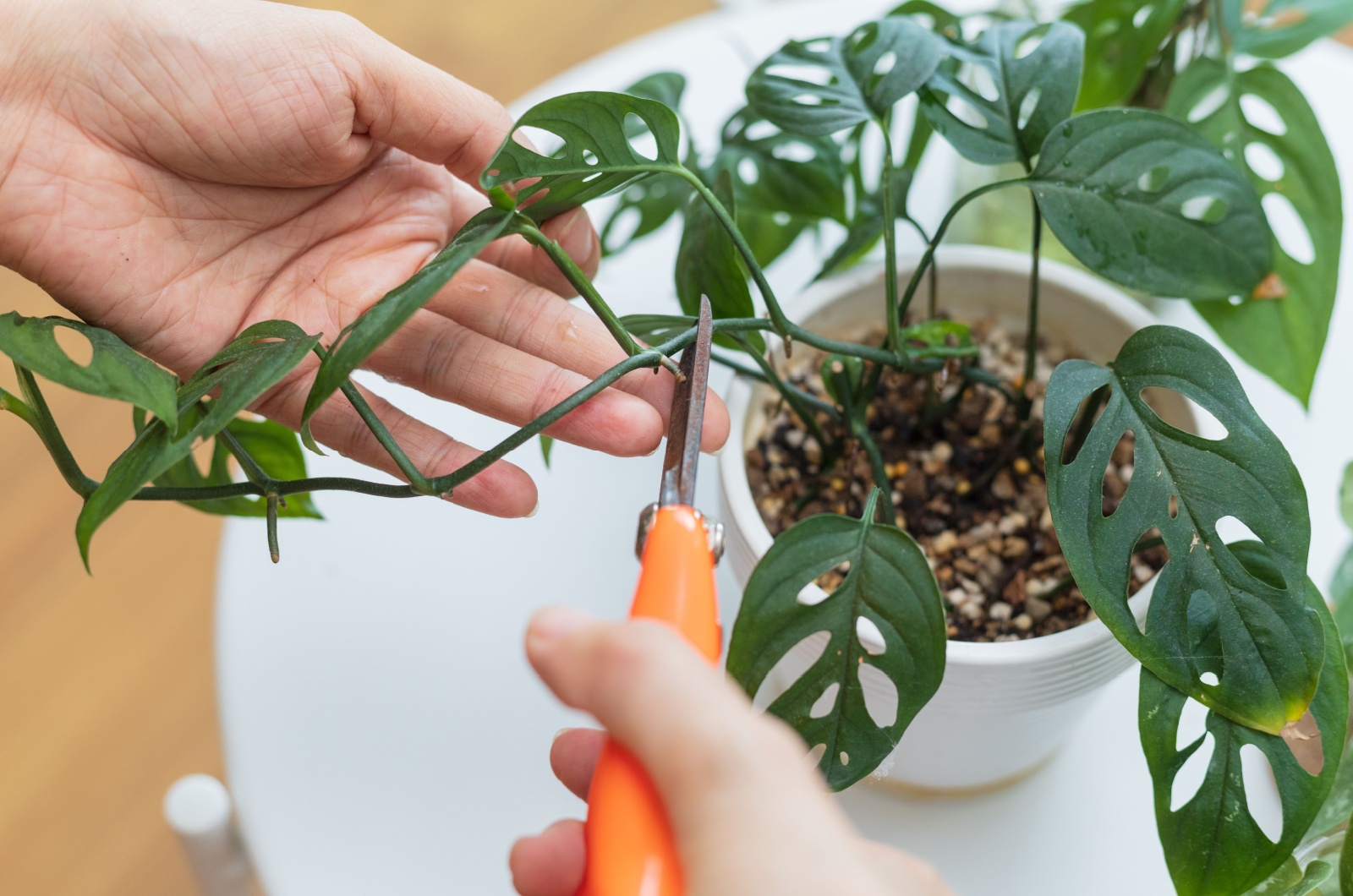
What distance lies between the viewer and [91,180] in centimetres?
67

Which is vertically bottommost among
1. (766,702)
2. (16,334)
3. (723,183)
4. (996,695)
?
(766,702)

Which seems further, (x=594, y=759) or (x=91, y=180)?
(x=91, y=180)

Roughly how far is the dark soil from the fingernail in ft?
0.96

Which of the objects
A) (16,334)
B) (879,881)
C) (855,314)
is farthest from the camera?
(855,314)

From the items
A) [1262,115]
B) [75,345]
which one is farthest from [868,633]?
[75,345]

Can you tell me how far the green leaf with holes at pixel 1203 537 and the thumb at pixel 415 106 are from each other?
372mm

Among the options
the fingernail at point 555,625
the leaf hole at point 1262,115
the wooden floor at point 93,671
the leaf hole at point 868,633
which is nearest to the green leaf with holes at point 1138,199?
the leaf hole at point 868,633

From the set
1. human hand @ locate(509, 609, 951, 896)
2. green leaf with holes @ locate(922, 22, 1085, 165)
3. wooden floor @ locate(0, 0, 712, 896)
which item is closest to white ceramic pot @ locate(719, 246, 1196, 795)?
green leaf with holes @ locate(922, 22, 1085, 165)

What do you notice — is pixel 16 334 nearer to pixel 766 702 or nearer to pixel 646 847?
pixel 646 847

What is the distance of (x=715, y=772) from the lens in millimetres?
349

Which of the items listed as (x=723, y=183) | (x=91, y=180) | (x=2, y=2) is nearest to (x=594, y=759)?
(x=723, y=183)

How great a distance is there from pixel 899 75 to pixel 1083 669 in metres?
0.33

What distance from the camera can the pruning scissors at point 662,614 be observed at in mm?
377

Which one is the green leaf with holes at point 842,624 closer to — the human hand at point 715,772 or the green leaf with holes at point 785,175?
the human hand at point 715,772
